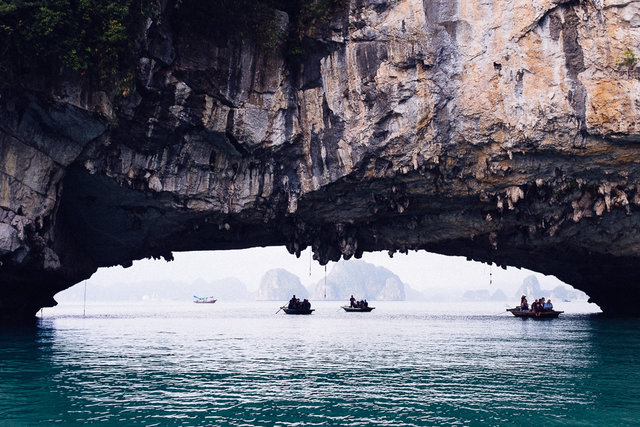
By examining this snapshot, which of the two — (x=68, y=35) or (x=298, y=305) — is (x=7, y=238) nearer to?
(x=68, y=35)

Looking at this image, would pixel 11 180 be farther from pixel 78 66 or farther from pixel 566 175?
pixel 566 175

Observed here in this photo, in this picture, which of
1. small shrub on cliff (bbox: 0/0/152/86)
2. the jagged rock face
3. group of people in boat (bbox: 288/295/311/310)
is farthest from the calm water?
group of people in boat (bbox: 288/295/311/310)

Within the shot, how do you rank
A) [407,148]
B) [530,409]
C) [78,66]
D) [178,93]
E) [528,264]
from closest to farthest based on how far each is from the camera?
[530,409], [78,66], [178,93], [407,148], [528,264]

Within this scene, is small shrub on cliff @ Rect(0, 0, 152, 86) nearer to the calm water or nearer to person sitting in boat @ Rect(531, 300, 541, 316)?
the calm water

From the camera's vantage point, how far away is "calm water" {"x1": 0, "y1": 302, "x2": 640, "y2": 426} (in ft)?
40.0

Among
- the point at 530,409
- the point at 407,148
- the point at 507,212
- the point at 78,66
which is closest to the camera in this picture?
the point at 530,409

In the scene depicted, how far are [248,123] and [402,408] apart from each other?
15607 mm

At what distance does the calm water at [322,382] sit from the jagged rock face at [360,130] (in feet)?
20.8

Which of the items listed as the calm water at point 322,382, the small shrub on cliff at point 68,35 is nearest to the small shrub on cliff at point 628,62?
the calm water at point 322,382

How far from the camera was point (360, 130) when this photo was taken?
25.3 m

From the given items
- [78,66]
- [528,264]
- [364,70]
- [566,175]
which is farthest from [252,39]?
[528,264]

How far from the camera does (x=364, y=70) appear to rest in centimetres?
2477

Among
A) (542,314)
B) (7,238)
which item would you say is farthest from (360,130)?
(542,314)

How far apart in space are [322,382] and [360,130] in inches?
476
